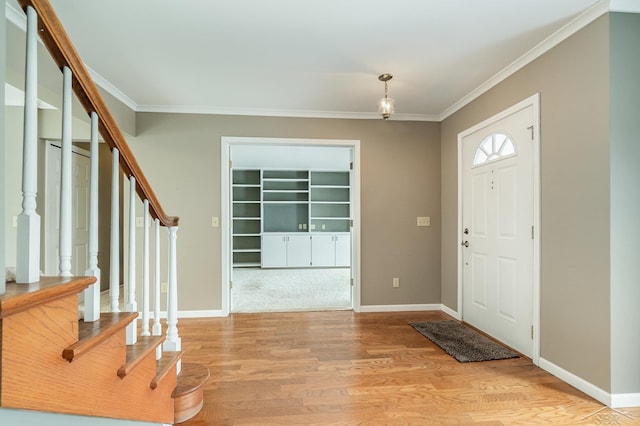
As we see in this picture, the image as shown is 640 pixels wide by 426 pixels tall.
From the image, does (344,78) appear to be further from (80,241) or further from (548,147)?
(80,241)

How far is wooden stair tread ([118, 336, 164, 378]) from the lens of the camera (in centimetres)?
116

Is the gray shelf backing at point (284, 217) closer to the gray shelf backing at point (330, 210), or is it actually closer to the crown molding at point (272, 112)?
the gray shelf backing at point (330, 210)

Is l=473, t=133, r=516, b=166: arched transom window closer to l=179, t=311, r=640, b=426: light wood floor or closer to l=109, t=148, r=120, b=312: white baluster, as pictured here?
l=179, t=311, r=640, b=426: light wood floor

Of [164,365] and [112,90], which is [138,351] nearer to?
[164,365]

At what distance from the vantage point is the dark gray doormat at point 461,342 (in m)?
2.56

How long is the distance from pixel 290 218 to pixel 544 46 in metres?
5.64

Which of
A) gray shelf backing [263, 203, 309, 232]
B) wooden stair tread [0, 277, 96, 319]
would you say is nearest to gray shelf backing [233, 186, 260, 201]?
gray shelf backing [263, 203, 309, 232]

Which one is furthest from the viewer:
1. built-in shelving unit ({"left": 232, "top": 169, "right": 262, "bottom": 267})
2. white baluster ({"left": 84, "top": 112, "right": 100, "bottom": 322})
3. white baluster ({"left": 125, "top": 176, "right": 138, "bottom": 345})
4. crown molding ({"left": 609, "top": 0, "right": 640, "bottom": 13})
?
built-in shelving unit ({"left": 232, "top": 169, "right": 262, "bottom": 267})

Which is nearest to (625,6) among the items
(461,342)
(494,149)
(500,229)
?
(494,149)

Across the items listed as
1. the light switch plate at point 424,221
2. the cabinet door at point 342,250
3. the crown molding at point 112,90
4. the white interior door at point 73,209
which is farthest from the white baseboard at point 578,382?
the cabinet door at point 342,250

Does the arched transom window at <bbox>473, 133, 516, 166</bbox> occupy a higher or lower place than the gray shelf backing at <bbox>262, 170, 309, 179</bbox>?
lower

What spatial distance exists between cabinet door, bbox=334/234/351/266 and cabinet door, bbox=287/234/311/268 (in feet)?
2.06

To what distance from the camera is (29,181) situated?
0.83 m

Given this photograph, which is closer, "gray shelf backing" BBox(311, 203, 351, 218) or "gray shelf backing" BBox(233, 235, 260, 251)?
"gray shelf backing" BBox(233, 235, 260, 251)
